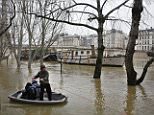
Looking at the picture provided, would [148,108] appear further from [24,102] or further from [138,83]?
[138,83]

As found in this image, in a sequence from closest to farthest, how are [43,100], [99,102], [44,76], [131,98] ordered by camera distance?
[43,100] → [44,76] → [99,102] → [131,98]

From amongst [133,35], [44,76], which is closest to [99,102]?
[44,76]

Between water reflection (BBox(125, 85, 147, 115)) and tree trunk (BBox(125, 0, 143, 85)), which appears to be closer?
water reflection (BBox(125, 85, 147, 115))

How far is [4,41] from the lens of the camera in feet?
132

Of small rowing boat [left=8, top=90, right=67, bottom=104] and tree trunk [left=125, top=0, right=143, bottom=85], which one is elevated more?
tree trunk [left=125, top=0, right=143, bottom=85]

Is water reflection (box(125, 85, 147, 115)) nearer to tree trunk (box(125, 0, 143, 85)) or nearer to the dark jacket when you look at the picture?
tree trunk (box(125, 0, 143, 85))

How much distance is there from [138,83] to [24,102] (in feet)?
36.2

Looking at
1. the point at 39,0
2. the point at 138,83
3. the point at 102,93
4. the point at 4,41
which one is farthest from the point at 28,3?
the point at 102,93

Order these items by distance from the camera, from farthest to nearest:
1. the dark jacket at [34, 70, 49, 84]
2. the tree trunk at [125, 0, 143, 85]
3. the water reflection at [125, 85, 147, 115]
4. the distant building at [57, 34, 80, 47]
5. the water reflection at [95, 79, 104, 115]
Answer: the distant building at [57, 34, 80, 47] → the tree trunk at [125, 0, 143, 85] → the dark jacket at [34, 70, 49, 84] → the water reflection at [125, 85, 147, 115] → the water reflection at [95, 79, 104, 115]

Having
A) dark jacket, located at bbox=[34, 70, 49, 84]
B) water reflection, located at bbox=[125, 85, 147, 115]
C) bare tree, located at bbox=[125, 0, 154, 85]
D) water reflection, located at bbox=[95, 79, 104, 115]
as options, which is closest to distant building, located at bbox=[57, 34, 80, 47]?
bare tree, located at bbox=[125, 0, 154, 85]

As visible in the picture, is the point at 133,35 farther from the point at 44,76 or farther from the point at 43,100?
the point at 43,100

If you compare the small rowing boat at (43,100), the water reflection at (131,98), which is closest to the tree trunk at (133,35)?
the water reflection at (131,98)

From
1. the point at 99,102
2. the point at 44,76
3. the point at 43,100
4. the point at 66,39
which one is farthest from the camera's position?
the point at 66,39

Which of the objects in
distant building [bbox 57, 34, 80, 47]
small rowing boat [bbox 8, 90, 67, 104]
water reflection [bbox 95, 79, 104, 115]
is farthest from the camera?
distant building [bbox 57, 34, 80, 47]
